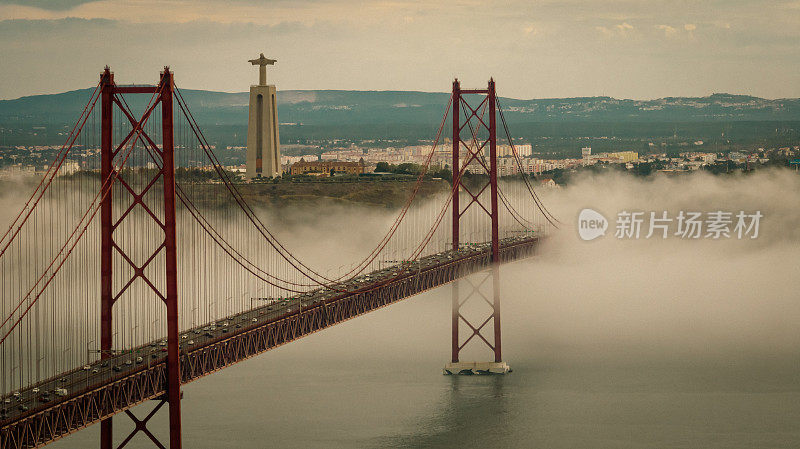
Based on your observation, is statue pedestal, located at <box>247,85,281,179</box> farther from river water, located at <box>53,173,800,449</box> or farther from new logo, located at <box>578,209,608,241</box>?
river water, located at <box>53,173,800,449</box>

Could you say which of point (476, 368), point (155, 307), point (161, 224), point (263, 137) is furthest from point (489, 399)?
point (263, 137)

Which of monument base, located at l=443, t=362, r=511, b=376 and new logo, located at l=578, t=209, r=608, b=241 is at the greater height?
new logo, located at l=578, t=209, r=608, b=241

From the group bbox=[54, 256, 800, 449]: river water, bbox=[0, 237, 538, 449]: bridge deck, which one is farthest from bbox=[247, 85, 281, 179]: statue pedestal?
bbox=[0, 237, 538, 449]: bridge deck

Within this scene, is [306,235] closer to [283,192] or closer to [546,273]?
[283,192]

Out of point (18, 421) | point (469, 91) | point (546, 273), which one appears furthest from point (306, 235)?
point (18, 421)

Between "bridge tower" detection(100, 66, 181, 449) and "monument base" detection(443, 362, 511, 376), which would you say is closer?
"bridge tower" detection(100, 66, 181, 449)

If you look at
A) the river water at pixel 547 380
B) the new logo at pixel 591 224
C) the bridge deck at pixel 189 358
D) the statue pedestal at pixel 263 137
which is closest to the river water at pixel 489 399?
the river water at pixel 547 380
